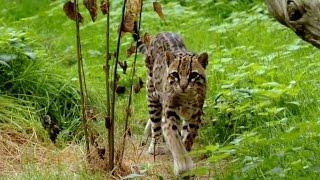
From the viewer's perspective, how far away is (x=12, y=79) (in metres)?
8.77

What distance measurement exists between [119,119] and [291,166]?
2.51m

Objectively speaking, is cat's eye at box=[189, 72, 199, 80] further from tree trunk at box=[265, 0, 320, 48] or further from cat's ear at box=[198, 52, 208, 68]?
tree trunk at box=[265, 0, 320, 48]

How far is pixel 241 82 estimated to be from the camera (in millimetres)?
8703

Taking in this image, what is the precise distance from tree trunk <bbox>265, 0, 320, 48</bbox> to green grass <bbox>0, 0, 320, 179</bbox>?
0.77m

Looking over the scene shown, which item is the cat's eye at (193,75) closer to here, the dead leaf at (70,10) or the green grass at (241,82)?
the green grass at (241,82)

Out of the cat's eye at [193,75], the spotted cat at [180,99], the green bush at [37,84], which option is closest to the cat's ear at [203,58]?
the spotted cat at [180,99]

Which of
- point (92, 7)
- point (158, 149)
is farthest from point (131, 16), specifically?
point (158, 149)

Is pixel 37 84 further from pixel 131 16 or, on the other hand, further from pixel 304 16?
pixel 304 16

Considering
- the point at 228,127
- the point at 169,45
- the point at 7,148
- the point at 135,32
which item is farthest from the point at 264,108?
the point at 7,148

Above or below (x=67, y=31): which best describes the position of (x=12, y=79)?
above

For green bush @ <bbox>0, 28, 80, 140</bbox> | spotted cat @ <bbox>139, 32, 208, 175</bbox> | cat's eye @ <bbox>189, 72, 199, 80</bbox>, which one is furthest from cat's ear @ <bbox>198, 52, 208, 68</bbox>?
green bush @ <bbox>0, 28, 80, 140</bbox>

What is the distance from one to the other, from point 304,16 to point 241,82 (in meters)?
3.70

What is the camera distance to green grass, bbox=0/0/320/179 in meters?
6.27

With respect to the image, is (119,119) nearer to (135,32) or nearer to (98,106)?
(98,106)
